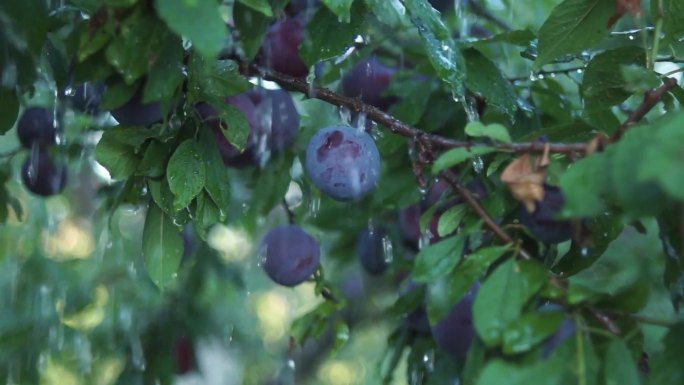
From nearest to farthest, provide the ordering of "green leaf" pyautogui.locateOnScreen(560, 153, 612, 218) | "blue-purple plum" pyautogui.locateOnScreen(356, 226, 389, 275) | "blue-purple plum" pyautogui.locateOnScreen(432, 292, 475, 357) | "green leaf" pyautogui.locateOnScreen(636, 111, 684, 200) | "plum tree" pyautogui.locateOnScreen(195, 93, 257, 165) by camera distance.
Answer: "green leaf" pyautogui.locateOnScreen(636, 111, 684, 200) < "green leaf" pyautogui.locateOnScreen(560, 153, 612, 218) < "plum tree" pyautogui.locateOnScreen(195, 93, 257, 165) < "blue-purple plum" pyautogui.locateOnScreen(432, 292, 475, 357) < "blue-purple plum" pyautogui.locateOnScreen(356, 226, 389, 275)

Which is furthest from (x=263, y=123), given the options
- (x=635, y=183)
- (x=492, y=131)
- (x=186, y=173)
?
(x=635, y=183)

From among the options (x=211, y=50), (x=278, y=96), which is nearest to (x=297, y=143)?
(x=278, y=96)

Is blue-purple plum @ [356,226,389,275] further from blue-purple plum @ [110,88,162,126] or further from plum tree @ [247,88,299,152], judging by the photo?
blue-purple plum @ [110,88,162,126]

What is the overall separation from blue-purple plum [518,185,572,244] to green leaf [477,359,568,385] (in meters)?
0.28

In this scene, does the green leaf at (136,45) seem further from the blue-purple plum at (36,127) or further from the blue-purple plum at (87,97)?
the blue-purple plum at (36,127)

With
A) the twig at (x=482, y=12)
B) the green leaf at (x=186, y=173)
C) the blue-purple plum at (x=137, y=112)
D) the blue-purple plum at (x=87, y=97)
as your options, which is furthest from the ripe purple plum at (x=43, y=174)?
the twig at (x=482, y=12)

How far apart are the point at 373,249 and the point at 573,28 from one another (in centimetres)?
79

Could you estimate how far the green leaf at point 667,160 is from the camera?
57 centimetres

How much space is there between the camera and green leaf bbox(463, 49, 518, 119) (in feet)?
4.11

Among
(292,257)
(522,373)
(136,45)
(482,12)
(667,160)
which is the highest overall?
(667,160)

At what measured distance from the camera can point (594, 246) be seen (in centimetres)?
105

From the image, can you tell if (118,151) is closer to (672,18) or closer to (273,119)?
(273,119)

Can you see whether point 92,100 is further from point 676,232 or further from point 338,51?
point 676,232

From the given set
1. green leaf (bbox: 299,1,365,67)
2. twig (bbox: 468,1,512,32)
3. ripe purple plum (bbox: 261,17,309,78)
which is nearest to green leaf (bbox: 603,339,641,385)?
green leaf (bbox: 299,1,365,67)
